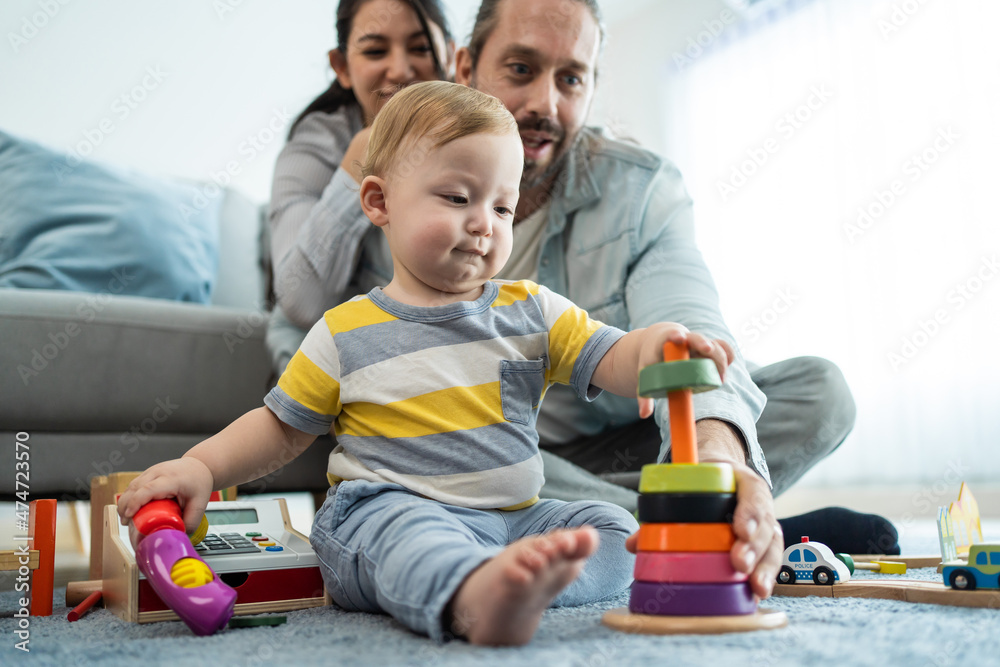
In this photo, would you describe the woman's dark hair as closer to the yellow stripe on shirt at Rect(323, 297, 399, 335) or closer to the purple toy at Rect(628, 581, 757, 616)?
the yellow stripe on shirt at Rect(323, 297, 399, 335)

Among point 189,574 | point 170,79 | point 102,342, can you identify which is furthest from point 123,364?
Result: point 170,79

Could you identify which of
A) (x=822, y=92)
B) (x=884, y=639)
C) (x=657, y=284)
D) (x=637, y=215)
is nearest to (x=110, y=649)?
(x=884, y=639)

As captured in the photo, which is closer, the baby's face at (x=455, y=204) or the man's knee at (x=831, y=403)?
the baby's face at (x=455, y=204)

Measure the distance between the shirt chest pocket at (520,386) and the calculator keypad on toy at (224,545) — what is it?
0.32 m

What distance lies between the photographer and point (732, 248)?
2.92 m

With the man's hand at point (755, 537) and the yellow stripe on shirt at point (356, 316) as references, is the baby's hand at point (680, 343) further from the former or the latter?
the yellow stripe on shirt at point (356, 316)

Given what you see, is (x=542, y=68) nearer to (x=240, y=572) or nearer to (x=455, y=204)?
(x=455, y=204)

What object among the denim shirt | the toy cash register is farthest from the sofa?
the toy cash register

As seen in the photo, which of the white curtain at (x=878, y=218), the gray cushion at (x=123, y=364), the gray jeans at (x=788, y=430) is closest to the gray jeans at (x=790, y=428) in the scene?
the gray jeans at (x=788, y=430)

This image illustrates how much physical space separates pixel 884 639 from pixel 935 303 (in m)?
2.17

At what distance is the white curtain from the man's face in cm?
169

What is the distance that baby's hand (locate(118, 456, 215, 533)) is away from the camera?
0.71m

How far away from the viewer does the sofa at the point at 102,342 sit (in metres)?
1.26

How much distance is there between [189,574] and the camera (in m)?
0.64
